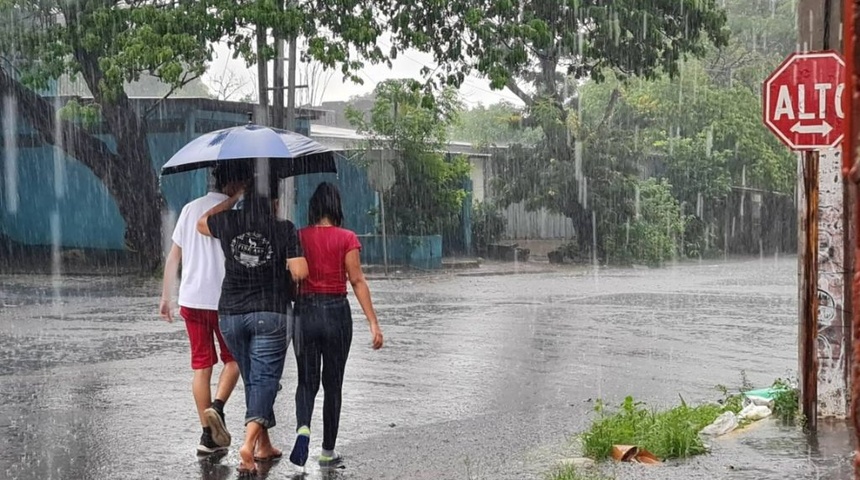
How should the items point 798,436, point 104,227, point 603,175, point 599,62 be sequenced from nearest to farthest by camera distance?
point 798,436 → point 599,62 → point 104,227 → point 603,175

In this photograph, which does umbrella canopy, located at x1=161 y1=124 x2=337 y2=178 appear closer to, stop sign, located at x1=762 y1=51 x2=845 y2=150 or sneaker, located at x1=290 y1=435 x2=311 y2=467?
sneaker, located at x1=290 y1=435 x2=311 y2=467

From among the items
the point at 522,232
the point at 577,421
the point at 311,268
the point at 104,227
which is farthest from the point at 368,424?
the point at 522,232

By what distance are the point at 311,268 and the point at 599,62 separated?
16305 mm

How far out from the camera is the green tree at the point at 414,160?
90.7 ft

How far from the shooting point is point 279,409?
8.52 meters

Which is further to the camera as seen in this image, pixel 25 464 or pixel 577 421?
pixel 577 421

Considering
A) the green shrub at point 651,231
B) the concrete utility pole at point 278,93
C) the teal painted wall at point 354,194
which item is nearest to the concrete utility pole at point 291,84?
the concrete utility pole at point 278,93

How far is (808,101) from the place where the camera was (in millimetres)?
6926

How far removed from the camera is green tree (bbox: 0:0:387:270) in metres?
18.5

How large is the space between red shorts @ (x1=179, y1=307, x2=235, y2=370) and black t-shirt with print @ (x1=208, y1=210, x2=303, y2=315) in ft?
1.58

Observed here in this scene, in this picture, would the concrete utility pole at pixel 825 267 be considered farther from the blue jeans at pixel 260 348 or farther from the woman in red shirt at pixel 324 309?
the blue jeans at pixel 260 348

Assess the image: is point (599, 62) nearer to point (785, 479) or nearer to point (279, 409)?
point (279, 409)

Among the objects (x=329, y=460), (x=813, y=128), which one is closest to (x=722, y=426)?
(x=813, y=128)

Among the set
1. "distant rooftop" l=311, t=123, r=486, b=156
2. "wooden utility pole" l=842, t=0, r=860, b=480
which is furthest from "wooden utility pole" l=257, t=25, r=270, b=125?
"wooden utility pole" l=842, t=0, r=860, b=480
